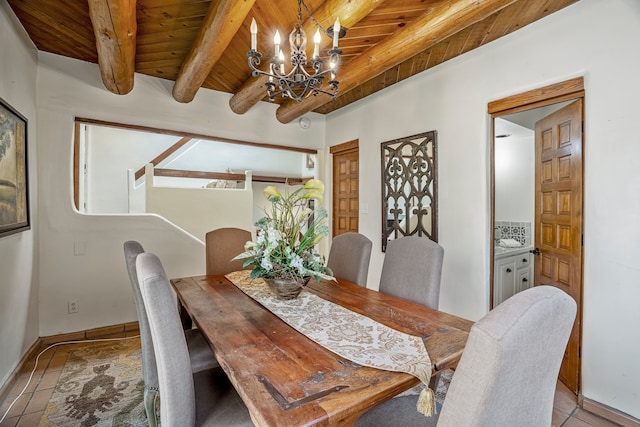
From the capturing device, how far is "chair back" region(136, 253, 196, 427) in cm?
95

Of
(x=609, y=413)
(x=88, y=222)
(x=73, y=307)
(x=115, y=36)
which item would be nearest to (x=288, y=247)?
(x=115, y=36)

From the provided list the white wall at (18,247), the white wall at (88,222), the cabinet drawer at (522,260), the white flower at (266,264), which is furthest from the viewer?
the cabinet drawer at (522,260)

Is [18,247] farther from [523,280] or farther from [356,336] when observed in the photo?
[523,280]

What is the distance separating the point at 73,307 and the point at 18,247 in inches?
35.0

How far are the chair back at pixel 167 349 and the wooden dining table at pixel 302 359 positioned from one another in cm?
14

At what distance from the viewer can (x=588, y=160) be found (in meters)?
1.90

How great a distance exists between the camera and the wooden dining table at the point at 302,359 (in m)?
0.80

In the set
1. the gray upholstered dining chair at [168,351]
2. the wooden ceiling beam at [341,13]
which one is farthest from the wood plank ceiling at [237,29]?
the gray upholstered dining chair at [168,351]

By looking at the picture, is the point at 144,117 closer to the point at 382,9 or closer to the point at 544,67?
the point at 382,9

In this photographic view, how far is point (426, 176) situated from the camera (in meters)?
2.93

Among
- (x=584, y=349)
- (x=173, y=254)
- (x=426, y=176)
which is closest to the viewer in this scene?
(x=584, y=349)

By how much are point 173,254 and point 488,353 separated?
3284 mm

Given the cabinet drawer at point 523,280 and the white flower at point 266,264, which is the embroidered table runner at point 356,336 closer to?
the white flower at point 266,264

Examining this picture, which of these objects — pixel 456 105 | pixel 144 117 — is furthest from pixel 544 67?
pixel 144 117
